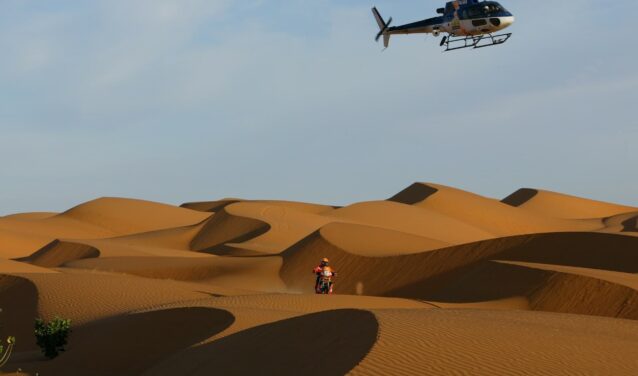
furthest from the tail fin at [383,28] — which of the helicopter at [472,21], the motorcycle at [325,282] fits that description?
the motorcycle at [325,282]

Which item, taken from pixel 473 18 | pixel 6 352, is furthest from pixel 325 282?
pixel 473 18

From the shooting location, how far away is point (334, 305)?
74.6ft

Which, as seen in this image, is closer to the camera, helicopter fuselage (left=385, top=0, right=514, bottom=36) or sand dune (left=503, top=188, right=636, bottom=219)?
helicopter fuselage (left=385, top=0, right=514, bottom=36)

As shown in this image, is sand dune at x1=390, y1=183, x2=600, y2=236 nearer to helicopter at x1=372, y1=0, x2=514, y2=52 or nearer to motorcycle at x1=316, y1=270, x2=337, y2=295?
helicopter at x1=372, y1=0, x2=514, y2=52

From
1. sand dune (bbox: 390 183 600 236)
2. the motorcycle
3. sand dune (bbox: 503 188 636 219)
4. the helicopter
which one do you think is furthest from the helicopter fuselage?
sand dune (bbox: 503 188 636 219)

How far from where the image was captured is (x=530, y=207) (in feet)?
334

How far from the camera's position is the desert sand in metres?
12.8

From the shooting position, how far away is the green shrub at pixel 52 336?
19.5 meters

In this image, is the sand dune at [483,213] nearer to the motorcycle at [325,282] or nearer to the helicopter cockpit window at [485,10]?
the helicopter cockpit window at [485,10]

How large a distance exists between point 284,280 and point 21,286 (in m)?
14.7

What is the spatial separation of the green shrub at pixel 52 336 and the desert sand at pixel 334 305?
31 cm

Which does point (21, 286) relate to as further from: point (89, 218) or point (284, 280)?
point (89, 218)

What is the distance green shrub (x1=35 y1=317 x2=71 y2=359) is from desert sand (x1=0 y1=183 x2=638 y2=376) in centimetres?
31

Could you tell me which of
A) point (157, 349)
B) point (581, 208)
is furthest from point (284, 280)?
point (581, 208)
